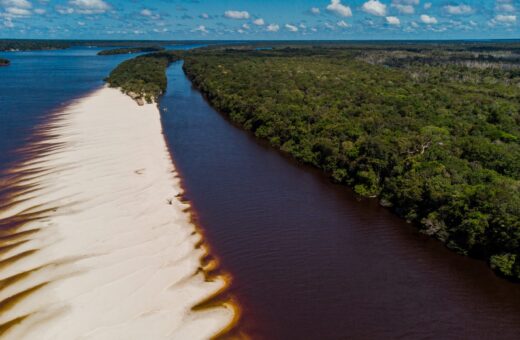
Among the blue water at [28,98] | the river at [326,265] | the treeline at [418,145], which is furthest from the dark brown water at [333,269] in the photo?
the blue water at [28,98]

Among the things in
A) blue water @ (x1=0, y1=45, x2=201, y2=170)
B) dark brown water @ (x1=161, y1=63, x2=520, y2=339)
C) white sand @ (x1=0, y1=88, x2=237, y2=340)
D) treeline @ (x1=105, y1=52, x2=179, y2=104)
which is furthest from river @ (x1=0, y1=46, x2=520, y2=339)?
treeline @ (x1=105, y1=52, x2=179, y2=104)

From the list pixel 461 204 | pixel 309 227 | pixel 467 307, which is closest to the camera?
pixel 467 307

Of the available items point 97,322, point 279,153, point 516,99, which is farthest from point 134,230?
point 516,99

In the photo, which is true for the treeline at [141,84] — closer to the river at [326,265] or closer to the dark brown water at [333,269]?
the river at [326,265]

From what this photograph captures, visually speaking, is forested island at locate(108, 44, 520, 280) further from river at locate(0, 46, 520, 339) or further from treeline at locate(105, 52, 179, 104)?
treeline at locate(105, 52, 179, 104)

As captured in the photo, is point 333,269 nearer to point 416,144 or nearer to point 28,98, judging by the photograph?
point 416,144

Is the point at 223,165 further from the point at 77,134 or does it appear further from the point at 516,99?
the point at 516,99

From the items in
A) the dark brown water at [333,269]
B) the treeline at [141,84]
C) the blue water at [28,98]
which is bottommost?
the dark brown water at [333,269]
